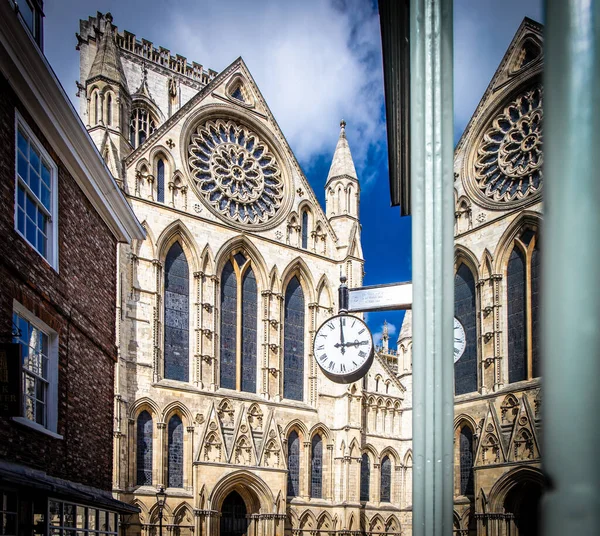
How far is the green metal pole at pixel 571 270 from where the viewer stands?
1031 millimetres

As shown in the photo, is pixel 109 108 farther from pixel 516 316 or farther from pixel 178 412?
pixel 516 316

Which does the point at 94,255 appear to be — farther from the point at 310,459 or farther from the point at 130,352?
the point at 310,459

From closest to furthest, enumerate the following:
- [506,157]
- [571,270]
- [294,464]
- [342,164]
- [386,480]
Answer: [571,270]
[506,157]
[294,464]
[386,480]
[342,164]

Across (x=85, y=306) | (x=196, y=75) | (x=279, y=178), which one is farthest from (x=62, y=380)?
(x=196, y=75)

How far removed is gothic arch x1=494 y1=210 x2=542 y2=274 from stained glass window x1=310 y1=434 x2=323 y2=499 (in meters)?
8.69

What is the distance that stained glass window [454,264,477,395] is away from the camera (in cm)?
2434

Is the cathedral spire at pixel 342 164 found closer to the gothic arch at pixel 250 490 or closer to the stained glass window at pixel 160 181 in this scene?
the stained glass window at pixel 160 181

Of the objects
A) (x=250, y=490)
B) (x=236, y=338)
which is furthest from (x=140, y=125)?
(x=250, y=490)

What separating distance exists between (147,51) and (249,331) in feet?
63.8

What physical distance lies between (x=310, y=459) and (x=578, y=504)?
2593 cm

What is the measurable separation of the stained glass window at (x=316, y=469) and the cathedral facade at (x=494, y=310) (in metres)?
5.04

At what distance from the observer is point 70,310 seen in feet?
37.4

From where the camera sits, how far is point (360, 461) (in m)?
26.7

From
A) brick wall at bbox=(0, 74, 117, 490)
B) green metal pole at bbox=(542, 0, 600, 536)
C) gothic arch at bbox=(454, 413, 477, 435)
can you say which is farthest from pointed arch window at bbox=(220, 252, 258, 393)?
green metal pole at bbox=(542, 0, 600, 536)
